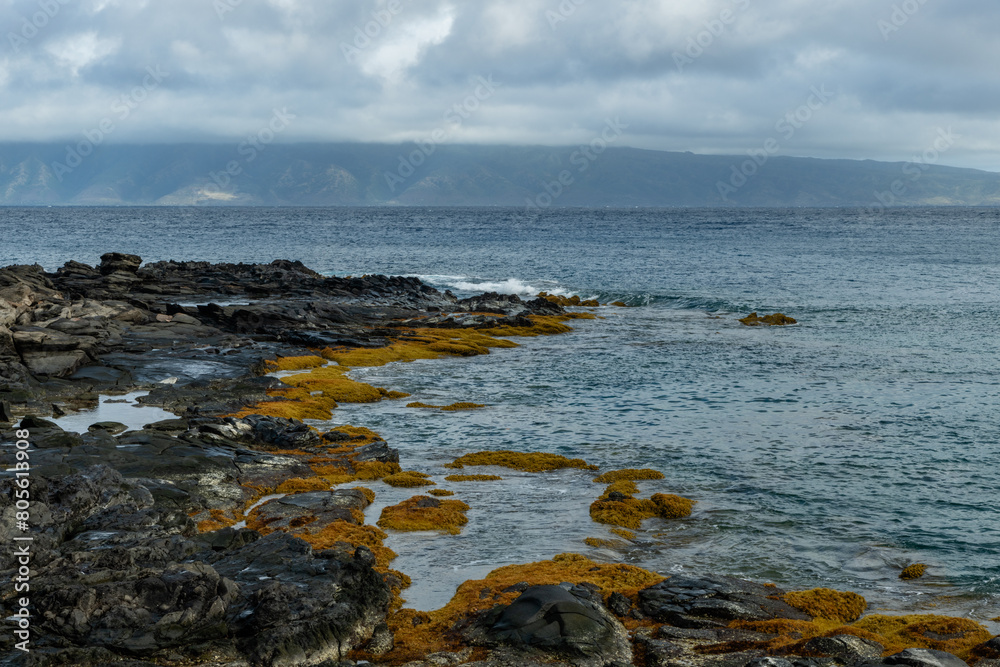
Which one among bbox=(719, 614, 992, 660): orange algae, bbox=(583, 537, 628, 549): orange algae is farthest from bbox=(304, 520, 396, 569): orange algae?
bbox=(719, 614, 992, 660): orange algae

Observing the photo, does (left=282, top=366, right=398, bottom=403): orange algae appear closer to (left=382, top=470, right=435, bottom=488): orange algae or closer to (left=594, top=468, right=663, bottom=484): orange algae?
(left=382, top=470, right=435, bottom=488): orange algae

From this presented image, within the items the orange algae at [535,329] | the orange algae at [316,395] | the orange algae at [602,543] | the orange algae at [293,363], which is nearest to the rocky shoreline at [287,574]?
the orange algae at [316,395]

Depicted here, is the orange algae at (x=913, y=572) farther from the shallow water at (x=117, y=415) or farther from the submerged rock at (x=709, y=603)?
the shallow water at (x=117, y=415)

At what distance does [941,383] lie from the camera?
28.8m

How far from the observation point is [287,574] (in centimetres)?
1162

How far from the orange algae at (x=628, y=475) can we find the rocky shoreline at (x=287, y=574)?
0.08m

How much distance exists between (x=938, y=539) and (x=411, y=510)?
411 inches

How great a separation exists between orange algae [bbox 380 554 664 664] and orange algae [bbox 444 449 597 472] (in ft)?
19.0

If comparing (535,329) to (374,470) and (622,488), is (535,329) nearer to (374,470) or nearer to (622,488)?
(374,470)

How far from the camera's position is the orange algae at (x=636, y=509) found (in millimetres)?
16109

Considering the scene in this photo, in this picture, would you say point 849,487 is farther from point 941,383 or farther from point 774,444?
point 941,383

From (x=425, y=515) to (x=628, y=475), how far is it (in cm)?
562

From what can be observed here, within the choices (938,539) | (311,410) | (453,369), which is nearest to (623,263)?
(453,369)

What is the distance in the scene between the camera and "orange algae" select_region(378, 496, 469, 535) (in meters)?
15.4
